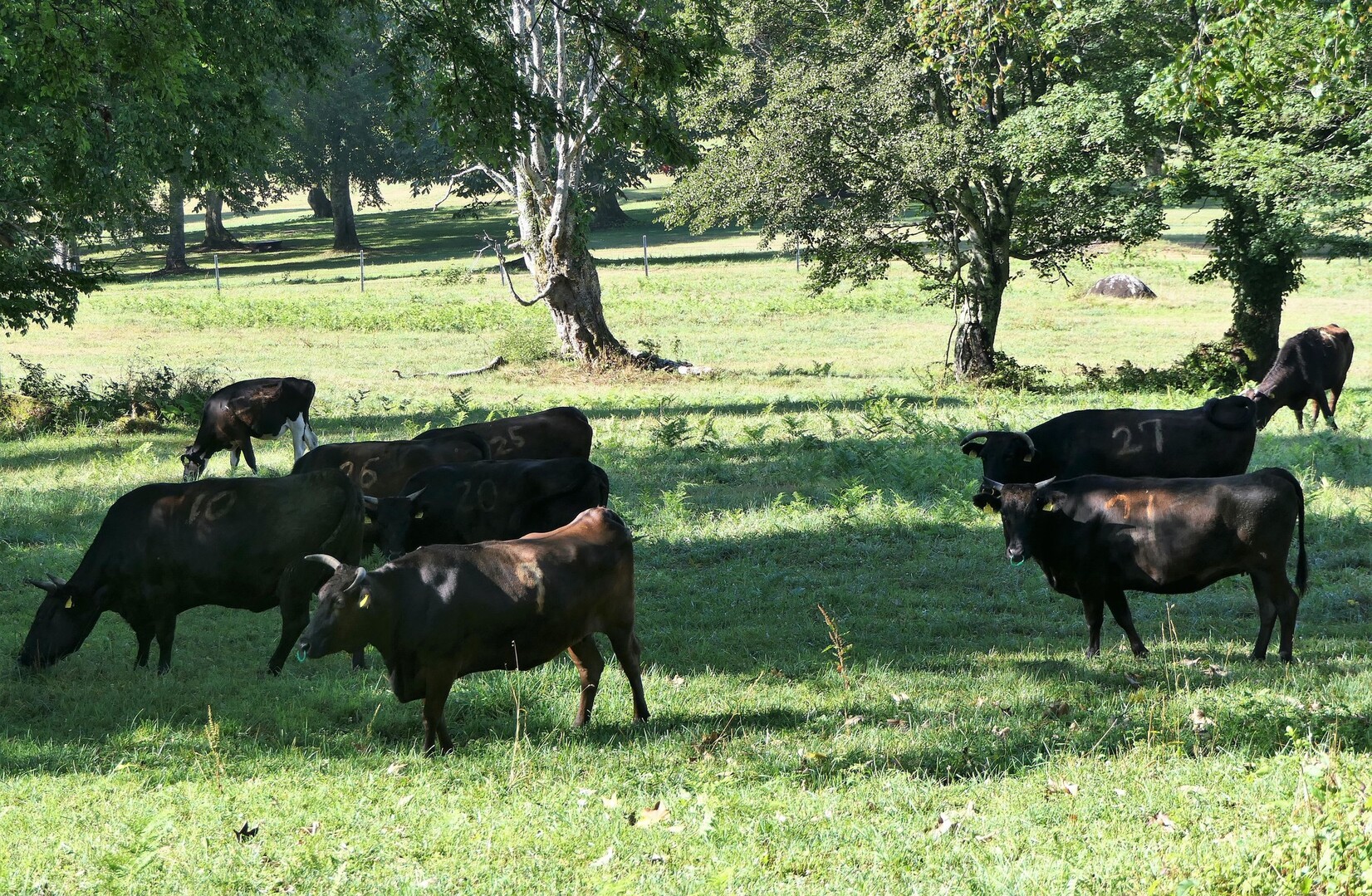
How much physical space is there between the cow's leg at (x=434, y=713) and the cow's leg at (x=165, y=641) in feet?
9.06

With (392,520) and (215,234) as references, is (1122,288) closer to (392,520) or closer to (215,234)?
(392,520)

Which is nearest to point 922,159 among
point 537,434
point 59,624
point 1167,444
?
point 1167,444

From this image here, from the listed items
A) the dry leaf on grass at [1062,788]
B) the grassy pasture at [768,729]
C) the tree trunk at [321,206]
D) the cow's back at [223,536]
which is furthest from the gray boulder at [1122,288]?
the tree trunk at [321,206]

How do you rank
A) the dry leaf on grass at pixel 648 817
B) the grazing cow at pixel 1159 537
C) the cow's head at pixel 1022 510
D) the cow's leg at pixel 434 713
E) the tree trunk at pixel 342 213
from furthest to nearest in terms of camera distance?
the tree trunk at pixel 342 213, the cow's head at pixel 1022 510, the grazing cow at pixel 1159 537, the cow's leg at pixel 434 713, the dry leaf on grass at pixel 648 817

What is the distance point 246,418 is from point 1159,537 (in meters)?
11.9

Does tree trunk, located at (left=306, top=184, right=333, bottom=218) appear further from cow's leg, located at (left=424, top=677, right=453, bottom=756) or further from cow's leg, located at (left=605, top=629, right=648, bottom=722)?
cow's leg, located at (left=424, top=677, right=453, bottom=756)

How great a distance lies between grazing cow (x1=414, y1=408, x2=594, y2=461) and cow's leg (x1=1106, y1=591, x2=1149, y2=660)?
571 cm

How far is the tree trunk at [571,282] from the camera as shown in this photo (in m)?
27.8

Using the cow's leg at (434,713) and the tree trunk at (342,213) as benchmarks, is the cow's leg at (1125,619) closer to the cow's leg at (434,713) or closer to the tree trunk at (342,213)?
the cow's leg at (434,713)

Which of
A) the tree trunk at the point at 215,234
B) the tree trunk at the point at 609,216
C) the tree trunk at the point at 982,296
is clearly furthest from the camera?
the tree trunk at the point at 609,216

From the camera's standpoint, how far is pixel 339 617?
689 cm

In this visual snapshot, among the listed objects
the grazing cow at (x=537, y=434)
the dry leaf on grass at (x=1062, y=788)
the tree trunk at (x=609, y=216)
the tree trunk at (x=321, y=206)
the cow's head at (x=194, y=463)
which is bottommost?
the dry leaf on grass at (x=1062, y=788)

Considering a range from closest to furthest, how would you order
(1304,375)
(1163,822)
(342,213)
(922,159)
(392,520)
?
1. (1163,822)
2. (392,520)
3. (1304,375)
4. (922,159)
5. (342,213)

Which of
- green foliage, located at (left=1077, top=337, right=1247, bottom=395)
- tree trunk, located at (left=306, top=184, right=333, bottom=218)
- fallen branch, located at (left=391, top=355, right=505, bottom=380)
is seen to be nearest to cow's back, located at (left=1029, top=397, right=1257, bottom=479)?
green foliage, located at (left=1077, top=337, right=1247, bottom=395)
